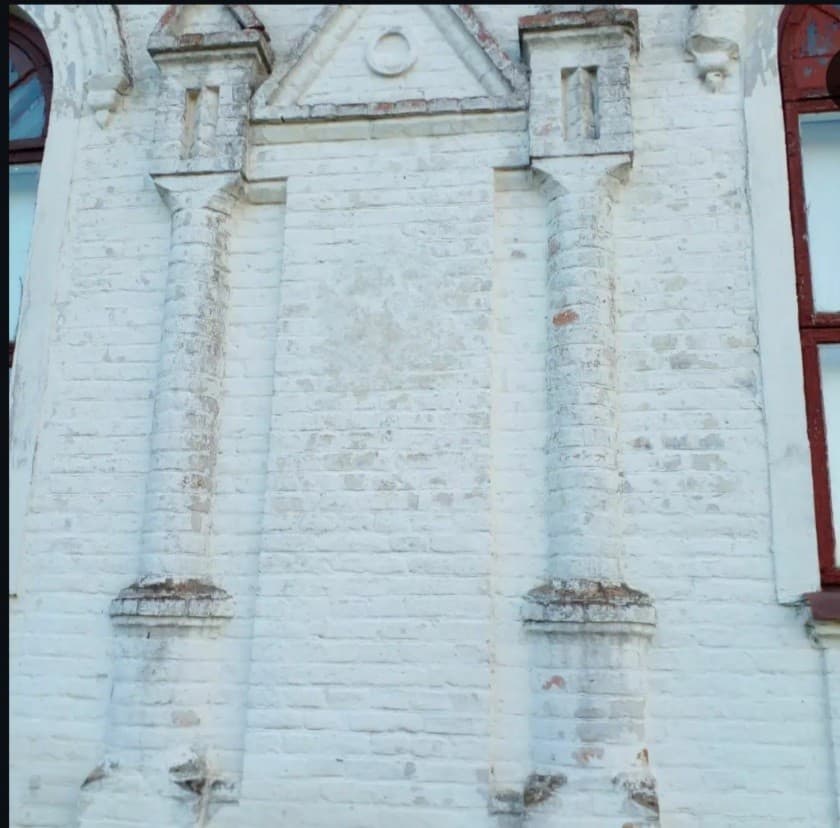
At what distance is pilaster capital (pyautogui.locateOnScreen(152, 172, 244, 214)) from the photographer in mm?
4902

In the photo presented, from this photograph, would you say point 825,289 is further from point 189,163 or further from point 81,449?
point 81,449

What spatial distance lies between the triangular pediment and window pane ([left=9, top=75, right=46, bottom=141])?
1.57 meters

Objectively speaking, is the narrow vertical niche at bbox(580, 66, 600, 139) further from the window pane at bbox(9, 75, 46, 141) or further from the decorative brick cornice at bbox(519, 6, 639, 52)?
the window pane at bbox(9, 75, 46, 141)

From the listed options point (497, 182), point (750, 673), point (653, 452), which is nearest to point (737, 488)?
point (653, 452)

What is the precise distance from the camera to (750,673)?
4.03m

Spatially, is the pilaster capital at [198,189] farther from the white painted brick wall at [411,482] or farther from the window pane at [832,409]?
the window pane at [832,409]

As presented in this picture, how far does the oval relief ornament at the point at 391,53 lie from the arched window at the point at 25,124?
2061mm

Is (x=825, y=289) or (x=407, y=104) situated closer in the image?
(x=825, y=289)

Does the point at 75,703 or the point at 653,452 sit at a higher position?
Answer: the point at 653,452

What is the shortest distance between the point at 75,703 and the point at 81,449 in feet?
4.14

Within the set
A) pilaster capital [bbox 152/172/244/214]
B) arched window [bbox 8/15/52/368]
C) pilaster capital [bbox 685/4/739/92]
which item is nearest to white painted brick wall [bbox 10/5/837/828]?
pilaster capital [bbox 685/4/739/92]

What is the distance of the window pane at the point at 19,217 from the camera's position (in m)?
5.28

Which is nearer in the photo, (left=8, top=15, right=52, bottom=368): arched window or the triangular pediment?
the triangular pediment

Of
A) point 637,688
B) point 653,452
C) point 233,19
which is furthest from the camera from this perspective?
point 233,19
